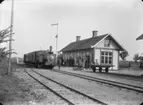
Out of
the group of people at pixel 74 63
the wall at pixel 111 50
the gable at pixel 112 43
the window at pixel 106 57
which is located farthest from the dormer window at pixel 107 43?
the group of people at pixel 74 63

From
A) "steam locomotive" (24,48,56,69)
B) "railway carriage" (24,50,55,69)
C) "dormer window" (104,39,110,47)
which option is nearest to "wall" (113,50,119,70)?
"dormer window" (104,39,110,47)

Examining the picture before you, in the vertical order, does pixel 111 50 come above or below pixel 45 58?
above

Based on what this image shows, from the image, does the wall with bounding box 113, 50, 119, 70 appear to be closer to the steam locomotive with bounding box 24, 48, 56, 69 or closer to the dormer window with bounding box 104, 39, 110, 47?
the dormer window with bounding box 104, 39, 110, 47

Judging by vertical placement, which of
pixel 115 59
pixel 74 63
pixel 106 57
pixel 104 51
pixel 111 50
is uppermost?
pixel 111 50

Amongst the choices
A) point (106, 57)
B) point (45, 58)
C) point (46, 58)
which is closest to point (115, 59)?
point (106, 57)

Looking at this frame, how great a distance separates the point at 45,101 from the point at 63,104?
829 millimetres

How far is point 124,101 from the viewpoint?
754 centimetres

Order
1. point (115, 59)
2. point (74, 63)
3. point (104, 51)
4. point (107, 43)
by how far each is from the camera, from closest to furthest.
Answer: point (104, 51), point (115, 59), point (107, 43), point (74, 63)

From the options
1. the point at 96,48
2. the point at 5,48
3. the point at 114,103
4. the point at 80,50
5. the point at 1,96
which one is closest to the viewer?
the point at 5,48

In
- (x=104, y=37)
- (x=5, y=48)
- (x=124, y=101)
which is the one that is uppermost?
(x=104, y=37)

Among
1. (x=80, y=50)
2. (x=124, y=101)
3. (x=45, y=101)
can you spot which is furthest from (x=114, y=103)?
(x=80, y=50)

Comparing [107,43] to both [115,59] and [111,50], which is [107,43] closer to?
[111,50]

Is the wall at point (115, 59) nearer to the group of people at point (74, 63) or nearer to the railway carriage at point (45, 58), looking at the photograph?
the group of people at point (74, 63)

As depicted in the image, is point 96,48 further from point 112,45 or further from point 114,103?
point 114,103
